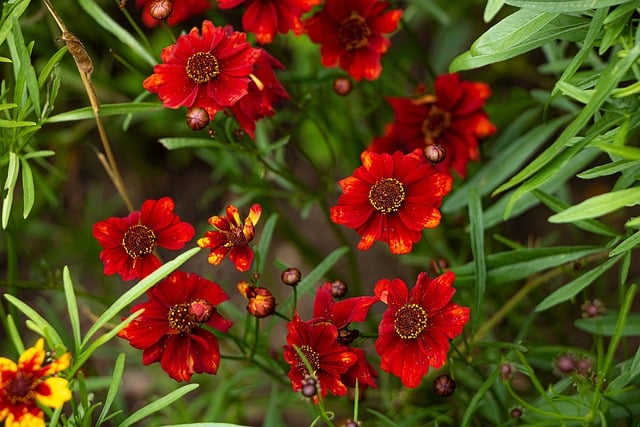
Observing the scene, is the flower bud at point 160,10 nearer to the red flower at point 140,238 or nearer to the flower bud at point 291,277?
the red flower at point 140,238

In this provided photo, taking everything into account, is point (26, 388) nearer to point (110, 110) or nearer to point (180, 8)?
point (110, 110)

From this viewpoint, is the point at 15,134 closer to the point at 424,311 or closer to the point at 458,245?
the point at 424,311

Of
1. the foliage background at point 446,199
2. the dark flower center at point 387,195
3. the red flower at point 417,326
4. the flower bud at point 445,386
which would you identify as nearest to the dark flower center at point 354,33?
the foliage background at point 446,199

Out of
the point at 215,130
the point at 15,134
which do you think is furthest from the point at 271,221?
the point at 15,134

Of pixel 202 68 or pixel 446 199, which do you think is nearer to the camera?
pixel 202 68

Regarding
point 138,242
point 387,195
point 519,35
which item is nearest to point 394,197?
point 387,195
